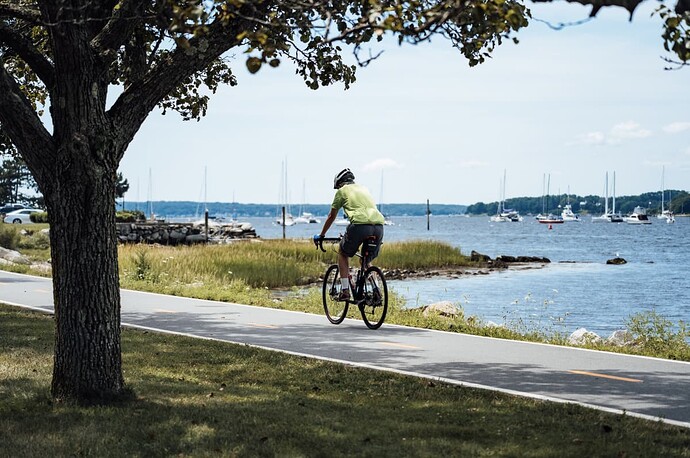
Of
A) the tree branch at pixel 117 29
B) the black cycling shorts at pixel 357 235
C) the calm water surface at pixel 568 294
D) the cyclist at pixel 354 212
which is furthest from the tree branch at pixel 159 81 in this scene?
the calm water surface at pixel 568 294

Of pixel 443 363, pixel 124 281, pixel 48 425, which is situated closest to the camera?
pixel 48 425

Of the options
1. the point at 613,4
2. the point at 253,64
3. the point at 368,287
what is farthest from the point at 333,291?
the point at 613,4

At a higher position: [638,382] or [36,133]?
[36,133]

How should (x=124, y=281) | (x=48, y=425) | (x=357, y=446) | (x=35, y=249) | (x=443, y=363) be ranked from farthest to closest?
(x=35, y=249) → (x=124, y=281) → (x=443, y=363) → (x=48, y=425) → (x=357, y=446)

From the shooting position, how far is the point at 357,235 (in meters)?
13.4

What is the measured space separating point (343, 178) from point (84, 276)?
6.12m

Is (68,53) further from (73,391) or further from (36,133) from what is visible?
(73,391)

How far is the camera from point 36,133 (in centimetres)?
796

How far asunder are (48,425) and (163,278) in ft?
61.2

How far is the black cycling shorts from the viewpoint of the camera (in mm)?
13352

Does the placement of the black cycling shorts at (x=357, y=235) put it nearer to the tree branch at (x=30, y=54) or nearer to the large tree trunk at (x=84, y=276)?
the large tree trunk at (x=84, y=276)

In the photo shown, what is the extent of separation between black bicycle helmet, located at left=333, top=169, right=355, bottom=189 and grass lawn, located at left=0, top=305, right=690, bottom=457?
399cm

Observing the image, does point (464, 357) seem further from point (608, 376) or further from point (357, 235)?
point (357, 235)

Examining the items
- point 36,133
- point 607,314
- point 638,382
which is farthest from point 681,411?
point 607,314
